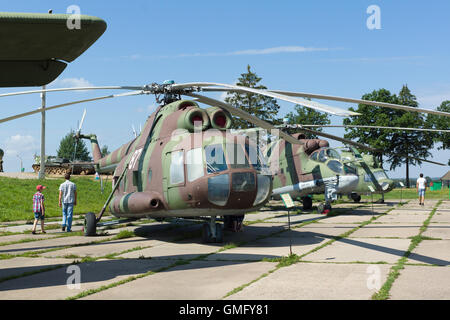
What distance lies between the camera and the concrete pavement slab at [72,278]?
5.79 meters

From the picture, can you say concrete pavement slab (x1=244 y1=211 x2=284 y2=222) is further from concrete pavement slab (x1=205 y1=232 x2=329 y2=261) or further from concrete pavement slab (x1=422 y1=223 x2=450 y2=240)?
concrete pavement slab (x1=422 y1=223 x2=450 y2=240)

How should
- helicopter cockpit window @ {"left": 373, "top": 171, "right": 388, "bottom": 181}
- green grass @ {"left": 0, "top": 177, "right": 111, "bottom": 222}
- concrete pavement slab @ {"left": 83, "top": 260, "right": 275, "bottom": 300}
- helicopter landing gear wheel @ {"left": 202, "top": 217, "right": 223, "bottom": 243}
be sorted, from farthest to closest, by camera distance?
helicopter cockpit window @ {"left": 373, "top": 171, "right": 388, "bottom": 181}, green grass @ {"left": 0, "top": 177, "right": 111, "bottom": 222}, helicopter landing gear wheel @ {"left": 202, "top": 217, "right": 223, "bottom": 243}, concrete pavement slab @ {"left": 83, "top": 260, "right": 275, "bottom": 300}

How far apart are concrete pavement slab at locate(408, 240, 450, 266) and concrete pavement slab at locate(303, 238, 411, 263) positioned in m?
0.26

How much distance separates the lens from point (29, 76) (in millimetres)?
5668

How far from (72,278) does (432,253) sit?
660cm

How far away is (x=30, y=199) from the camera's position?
2273cm

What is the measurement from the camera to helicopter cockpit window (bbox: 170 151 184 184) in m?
9.86

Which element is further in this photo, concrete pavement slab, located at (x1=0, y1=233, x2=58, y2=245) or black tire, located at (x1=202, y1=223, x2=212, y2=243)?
concrete pavement slab, located at (x1=0, y1=233, x2=58, y2=245)

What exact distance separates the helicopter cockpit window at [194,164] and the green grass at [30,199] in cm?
1201

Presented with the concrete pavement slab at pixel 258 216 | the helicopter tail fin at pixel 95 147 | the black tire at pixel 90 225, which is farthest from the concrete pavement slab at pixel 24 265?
the concrete pavement slab at pixel 258 216

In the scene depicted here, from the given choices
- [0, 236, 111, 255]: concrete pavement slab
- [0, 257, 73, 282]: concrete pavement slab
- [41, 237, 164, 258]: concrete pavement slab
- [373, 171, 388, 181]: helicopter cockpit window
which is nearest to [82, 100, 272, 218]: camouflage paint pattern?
[41, 237, 164, 258]: concrete pavement slab

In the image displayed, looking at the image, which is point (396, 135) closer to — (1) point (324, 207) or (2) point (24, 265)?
(1) point (324, 207)
